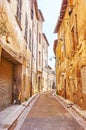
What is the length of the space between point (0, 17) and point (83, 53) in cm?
494

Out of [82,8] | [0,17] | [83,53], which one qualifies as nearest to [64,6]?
[82,8]

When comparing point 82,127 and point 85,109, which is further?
point 85,109

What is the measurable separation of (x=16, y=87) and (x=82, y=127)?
705cm

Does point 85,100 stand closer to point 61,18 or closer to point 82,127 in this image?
point 82,127

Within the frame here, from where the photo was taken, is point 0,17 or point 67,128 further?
point 0,17

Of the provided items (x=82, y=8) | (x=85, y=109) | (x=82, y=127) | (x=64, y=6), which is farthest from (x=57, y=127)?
(x=64, y=6)

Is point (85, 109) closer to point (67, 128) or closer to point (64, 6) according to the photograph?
point (67, 128)

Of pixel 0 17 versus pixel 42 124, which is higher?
pixel 0 17

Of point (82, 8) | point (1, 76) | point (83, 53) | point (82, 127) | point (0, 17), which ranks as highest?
point (82, 8)

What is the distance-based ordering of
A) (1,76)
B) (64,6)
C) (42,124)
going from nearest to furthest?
(42,124) < (1,76) < (64,6)

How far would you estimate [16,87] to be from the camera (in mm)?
13086

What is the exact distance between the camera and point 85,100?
33.4 ft

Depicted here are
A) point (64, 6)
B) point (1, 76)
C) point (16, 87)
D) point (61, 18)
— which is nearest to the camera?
point (1, 76)

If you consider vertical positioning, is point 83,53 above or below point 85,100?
above
